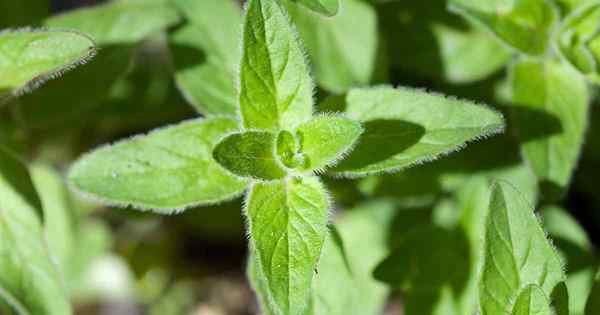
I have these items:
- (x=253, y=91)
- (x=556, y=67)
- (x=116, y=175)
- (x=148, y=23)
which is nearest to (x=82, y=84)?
(x=148, y=23)

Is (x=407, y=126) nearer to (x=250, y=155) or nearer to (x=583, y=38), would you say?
(x=250, y=155)

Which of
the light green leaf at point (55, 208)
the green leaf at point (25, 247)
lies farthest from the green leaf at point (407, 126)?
the light green leaf at point (55, 208)

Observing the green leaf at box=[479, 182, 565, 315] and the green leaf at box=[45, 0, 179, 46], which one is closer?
the green leaf at box=[479, 182, 565, 315]

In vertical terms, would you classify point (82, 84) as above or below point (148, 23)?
below

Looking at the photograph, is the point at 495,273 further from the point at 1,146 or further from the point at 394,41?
the point at 1,146

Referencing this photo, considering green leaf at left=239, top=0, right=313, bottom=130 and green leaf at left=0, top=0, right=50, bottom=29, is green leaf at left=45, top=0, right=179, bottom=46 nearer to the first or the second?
green leaf at left=0, top=0, right=50, bottom=29

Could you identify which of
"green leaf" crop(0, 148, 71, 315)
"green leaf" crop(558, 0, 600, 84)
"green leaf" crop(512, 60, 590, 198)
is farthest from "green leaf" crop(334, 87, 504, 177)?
"green leaf" crop(0, 148, 71, 315)

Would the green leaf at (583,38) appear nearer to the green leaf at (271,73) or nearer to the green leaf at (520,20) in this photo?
the green leaf at (520,20)
